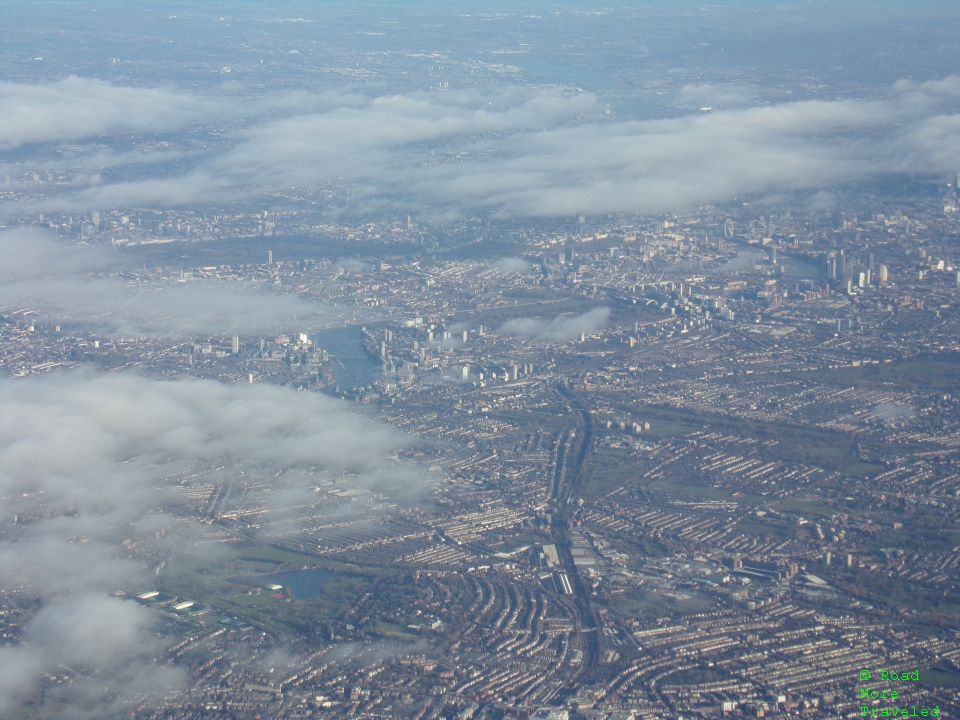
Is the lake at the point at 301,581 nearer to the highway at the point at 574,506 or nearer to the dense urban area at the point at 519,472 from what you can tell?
the dense urban area at the point at 519,472

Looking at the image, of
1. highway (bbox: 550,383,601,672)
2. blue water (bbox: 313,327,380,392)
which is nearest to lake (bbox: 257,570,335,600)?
highway (bbox: 550,383,601,672)

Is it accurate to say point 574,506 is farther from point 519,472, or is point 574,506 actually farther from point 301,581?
point 301,581

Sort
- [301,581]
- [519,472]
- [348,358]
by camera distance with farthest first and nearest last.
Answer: [348,358] → [519,472] → [301,581]

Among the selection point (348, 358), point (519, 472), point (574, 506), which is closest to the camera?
point (574, 506)

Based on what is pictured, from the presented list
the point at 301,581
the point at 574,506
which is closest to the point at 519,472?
the point at 574,506

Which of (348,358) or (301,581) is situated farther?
(348,358)

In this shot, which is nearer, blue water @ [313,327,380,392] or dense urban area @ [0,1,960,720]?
dense urban area @ [0,1,960,720]

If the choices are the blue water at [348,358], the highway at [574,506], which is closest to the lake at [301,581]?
the highway at [574,506]

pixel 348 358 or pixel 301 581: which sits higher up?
pixel 348 358

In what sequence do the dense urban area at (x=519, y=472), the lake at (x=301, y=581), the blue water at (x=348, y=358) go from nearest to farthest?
Result: the dense urban area at (x=519, y=472) < the lake at (x=301, y=581) < the blue water at (x=348, y=358)

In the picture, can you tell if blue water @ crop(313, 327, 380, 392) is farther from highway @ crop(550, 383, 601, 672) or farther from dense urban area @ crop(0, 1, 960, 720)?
highway @ crop(550, 383, 601, 672)

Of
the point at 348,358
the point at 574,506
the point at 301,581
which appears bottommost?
the point at 301,581

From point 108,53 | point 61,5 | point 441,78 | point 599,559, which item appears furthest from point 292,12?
point 599,559
